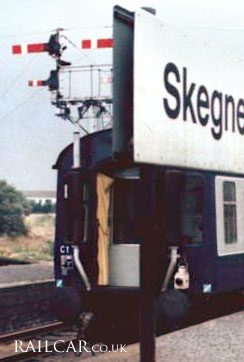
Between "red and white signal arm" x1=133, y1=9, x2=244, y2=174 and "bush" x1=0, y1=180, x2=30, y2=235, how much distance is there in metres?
50.3

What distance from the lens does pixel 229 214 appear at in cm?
1035

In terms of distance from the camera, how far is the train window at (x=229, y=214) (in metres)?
10.0

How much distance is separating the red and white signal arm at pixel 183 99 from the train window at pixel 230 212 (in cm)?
649

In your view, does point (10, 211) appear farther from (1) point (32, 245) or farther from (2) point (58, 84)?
(2) point (58, 84)

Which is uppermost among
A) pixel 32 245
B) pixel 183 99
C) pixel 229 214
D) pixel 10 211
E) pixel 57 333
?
pixel 183 99

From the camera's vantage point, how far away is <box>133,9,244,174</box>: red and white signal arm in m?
3.16

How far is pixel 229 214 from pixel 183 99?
7199 mm

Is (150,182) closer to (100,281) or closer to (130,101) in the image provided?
(130,101)

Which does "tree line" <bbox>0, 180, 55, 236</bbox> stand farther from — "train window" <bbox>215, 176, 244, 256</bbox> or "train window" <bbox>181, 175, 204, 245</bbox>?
"train window" <bbox>181, 175, 204, 245</bbox>

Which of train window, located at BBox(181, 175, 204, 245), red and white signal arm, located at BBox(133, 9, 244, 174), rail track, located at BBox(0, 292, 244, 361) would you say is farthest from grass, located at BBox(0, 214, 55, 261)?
red and white signal arm, located at BBox(133, 9, 244, 174)

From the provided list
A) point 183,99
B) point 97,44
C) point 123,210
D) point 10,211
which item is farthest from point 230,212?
point 10,211

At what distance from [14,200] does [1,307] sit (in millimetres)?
50807

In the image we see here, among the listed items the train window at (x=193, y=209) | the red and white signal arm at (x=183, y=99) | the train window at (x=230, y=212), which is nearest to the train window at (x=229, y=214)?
the train window at (x=230, y=212)

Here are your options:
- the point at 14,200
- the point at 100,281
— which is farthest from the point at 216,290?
the point at 14,200
